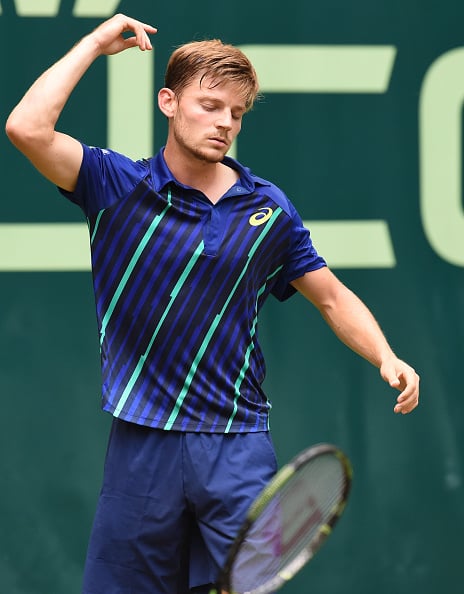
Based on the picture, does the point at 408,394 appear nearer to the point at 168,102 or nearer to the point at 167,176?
the point at 167,176

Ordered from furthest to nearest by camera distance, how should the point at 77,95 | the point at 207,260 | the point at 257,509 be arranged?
the point at 77,95 < the point at 207,260 < the point at 257,509

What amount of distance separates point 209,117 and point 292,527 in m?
0.94

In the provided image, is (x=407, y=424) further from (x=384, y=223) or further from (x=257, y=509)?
(x=257, y=509)

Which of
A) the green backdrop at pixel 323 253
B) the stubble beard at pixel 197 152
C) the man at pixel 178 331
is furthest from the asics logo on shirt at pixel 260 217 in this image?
the green backdrop at pixel 323 253

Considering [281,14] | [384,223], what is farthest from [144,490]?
[281,14]

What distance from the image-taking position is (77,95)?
13.7ft

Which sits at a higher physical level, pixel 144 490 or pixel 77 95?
pixel 77 95

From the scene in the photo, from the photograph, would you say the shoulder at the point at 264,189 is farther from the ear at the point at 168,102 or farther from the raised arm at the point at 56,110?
the raised arm at the point at 56,110

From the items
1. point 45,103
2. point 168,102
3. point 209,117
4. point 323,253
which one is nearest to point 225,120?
point 209,117

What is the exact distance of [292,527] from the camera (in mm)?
2750

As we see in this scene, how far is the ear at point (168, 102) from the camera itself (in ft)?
9.91

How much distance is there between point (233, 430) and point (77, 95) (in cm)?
161

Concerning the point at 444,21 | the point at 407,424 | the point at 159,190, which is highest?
the point at 444,21

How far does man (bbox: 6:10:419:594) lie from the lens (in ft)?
9.68
